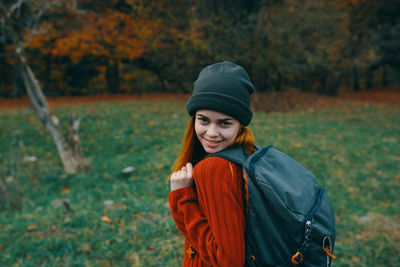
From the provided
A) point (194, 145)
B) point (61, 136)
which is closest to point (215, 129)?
point (194, 145)

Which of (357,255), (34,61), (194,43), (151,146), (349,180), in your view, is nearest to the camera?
(357,255)

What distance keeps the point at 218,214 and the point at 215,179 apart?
136 mm

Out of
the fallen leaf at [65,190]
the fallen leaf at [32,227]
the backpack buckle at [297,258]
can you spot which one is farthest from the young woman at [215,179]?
the fallen leaf at [65,190]

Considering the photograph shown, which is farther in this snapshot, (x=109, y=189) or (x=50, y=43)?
(x=50, y=43)

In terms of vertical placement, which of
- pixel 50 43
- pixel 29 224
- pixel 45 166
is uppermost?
pixel 50 43

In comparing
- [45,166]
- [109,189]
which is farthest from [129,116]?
[109,189]

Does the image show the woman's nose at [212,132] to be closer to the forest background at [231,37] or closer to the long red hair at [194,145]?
the long red hair at [194,145]

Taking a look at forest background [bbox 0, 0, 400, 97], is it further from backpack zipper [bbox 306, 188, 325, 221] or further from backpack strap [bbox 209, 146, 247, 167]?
backpack zipper [bbox 306, 188, 325, 221]

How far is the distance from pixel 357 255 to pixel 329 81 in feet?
47.1

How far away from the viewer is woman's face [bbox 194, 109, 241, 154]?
131cm

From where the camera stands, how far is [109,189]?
4840 mm

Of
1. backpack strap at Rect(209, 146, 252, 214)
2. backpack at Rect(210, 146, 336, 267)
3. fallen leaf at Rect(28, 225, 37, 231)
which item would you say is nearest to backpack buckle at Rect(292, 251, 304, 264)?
backpack at Rect(210, 146, 336, 267)

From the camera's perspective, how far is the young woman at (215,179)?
1.12 metres

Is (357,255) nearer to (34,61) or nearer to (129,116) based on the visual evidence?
(129,116)
